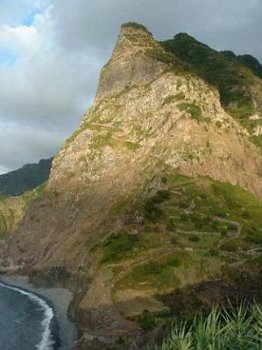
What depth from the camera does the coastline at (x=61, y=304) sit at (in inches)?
3994

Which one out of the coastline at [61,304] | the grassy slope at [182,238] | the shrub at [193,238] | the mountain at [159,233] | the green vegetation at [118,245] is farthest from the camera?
the shrub at [193,238]

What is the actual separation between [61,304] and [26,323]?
21.2 metres

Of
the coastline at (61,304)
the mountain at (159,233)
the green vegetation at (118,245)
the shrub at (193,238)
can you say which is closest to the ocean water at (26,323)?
the coastline at (61,304)

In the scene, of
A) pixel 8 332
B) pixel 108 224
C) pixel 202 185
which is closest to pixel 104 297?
pixel 8 332

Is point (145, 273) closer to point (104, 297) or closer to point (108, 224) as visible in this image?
point (104, 297)

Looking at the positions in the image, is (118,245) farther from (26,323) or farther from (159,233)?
(26,323)

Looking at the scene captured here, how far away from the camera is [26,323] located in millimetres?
121438

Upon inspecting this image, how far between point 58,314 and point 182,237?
118ft

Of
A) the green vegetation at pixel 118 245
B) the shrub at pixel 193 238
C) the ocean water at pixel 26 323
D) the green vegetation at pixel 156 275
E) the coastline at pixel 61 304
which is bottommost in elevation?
the ocean water at pixel 26 323

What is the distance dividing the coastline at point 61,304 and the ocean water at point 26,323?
58.1 inches

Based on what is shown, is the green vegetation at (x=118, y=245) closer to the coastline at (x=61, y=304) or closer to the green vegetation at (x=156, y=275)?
the green vegetation at (x=156, y=275)

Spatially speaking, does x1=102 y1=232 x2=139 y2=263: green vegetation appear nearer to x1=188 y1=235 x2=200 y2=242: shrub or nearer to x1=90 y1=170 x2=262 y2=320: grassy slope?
x1=90 y1=170 x2=262 y2=320: grassy slope

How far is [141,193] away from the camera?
16938 centimetres

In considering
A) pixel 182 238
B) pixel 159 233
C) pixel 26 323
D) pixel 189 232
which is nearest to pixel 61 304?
pixel 26 323
